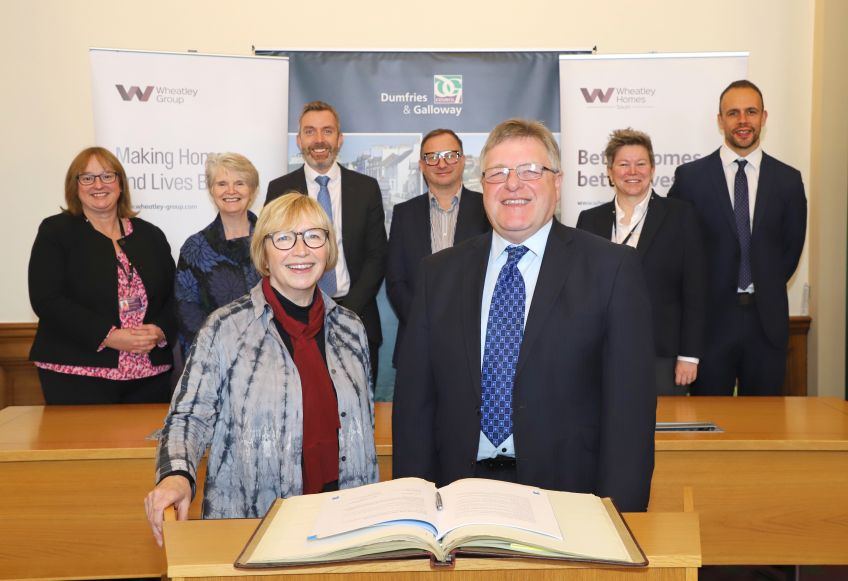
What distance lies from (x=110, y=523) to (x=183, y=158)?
273cm

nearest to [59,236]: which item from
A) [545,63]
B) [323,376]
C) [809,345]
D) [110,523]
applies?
[110,523]

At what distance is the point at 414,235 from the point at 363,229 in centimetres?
29

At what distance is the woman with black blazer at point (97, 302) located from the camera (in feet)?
12.8

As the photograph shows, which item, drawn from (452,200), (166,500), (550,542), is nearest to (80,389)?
(452,200)

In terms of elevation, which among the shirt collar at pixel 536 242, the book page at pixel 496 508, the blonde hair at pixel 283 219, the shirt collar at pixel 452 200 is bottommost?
the book page at pixel 496 508

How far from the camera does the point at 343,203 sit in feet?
15.1

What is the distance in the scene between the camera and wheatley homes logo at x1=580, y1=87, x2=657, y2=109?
5.25 metres

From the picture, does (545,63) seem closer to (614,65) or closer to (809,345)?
(614,65)

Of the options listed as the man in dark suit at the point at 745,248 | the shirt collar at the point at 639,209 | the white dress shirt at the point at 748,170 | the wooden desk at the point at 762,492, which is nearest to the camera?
the wooden desk at the point at 762,492

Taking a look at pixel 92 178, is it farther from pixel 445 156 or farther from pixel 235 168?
pixel 445 156

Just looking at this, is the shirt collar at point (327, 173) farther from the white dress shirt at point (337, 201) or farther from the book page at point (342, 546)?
the book page at point (342, 546)

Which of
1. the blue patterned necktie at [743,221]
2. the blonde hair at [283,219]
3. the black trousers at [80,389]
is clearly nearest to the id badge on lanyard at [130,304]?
the black trousers at [80,389]

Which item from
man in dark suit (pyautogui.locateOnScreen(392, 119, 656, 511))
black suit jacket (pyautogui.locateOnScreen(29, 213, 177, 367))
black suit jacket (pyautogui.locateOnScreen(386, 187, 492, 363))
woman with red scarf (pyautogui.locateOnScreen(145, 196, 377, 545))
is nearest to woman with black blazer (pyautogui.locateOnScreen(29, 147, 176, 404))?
black suit jacket (pyautogui.locateOnScreen(29, 213, 177, 367))

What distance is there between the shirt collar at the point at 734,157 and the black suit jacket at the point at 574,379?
2622 mm
